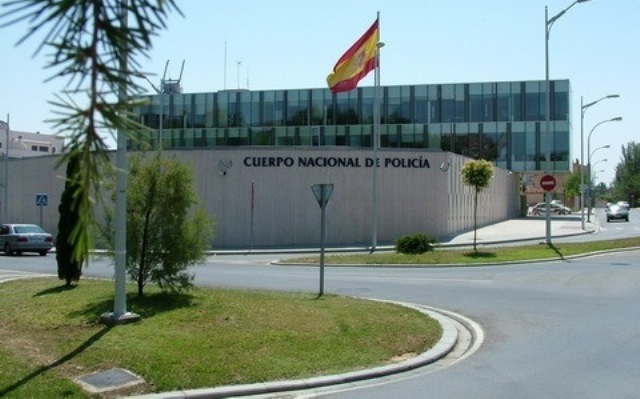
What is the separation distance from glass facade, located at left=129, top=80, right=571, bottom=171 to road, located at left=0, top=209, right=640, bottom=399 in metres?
35.7

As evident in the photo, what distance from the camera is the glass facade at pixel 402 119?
201ft

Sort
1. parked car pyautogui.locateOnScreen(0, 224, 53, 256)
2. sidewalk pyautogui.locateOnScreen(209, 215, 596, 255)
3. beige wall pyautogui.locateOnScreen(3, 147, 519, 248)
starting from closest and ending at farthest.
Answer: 1. parked car pyautogui.locateOnScreen(0, 224, 53, 256)
2. sidewalk pyautogui.locateOnScreen(209, 215, 596, 255)
3. beige wall pyautogui.locateOnScreen(3, 147, 519, 248)

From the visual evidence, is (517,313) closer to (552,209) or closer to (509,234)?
(509,234)

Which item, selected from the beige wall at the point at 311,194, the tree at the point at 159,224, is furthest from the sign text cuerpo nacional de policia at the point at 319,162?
the tree at the point at 159,224

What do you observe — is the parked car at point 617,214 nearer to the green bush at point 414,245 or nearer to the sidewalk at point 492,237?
the sidewalk at point 492,237

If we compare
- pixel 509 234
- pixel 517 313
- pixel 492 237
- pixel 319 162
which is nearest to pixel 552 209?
pixel 509 234

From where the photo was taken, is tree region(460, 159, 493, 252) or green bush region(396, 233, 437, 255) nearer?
green bush region(396, 233, 437, 255)

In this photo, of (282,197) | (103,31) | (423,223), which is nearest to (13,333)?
(103,31)

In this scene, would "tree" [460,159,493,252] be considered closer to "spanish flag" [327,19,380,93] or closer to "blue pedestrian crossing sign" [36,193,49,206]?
"spanish flag" [327,19,380,93]

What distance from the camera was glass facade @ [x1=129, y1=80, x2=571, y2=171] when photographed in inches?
2413

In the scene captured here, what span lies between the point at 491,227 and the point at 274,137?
24.9 meters

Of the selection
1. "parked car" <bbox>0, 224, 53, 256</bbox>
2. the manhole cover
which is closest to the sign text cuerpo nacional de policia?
"parked car" <bbox>0, 224, 53, 256</bbox>

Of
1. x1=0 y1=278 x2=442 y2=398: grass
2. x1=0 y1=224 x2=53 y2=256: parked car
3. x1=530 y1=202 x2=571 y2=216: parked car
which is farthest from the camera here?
x1=530 y1=202 x2=571 y2=216: parked car

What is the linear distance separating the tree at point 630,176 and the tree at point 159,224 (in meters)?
126
